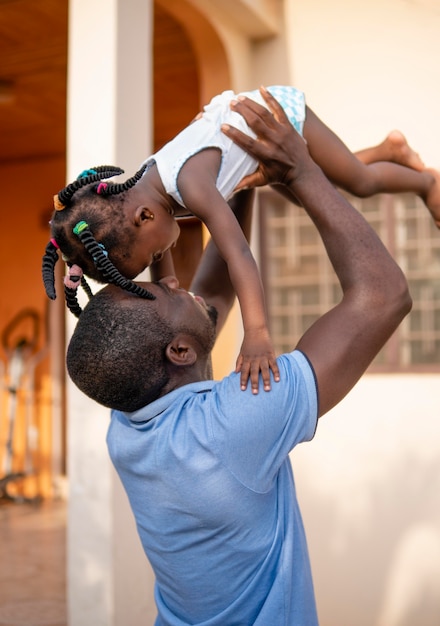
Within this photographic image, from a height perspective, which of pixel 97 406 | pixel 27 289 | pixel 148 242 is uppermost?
pixel 27 289

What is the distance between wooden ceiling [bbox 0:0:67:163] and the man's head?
145 inches

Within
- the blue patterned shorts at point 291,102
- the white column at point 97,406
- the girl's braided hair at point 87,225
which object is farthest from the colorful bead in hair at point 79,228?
the white column at point 97,406

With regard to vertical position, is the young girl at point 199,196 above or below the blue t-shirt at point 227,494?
above

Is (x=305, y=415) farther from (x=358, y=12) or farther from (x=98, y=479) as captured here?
(x=358, y=12)

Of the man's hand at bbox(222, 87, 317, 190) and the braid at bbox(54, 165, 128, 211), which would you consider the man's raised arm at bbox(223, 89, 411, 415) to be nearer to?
the man's hand at bbox(222, 87, 317, 190)

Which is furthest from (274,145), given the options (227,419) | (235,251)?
(227,419)

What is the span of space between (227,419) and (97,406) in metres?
2.09

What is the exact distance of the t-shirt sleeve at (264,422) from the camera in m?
1.55

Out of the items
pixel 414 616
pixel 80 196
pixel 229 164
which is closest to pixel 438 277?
pixel 414 616

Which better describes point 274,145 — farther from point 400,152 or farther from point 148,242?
point 400,152

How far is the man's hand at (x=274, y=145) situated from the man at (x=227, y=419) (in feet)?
0.05

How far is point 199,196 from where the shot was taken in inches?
88.7

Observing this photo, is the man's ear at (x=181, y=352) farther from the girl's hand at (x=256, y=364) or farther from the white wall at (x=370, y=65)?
the white wall at (x=370, y=65)

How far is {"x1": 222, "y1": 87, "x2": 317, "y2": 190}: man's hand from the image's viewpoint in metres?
1.80
